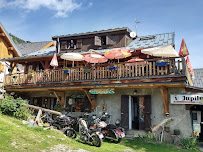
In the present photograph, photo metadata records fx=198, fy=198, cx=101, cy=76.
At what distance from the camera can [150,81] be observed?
10617 mm

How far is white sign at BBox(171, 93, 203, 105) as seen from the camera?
33.2ft

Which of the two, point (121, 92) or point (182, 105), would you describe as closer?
point (182, 105)

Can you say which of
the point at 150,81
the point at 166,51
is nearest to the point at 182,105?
the point at 150,81

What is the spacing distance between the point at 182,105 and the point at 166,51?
10.6 feet

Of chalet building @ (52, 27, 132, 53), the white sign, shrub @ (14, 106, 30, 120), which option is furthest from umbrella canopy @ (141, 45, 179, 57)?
shrub @ (14, 106, 30, 120)

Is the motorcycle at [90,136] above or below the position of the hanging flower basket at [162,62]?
below

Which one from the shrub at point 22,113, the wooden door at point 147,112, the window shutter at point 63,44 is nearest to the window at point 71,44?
the window shutter at point 63,44

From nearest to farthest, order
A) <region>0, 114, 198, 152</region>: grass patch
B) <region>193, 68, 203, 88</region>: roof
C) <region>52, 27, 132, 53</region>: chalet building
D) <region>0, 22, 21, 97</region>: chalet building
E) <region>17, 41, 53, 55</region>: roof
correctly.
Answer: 1. <region>0, 114, 198, 152</region>: grass patch
2. <region>52, 27, 132, 53</region>: chalet building
3. <region>193, 68, 203, 88</region>: roof
4. <region>0, 22, 21, 97</region>: chalet building
5. <region>17, 41, 53, 55</region>: roof

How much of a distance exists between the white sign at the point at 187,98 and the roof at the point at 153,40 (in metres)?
4.81

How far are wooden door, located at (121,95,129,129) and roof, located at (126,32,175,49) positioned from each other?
4196 mm

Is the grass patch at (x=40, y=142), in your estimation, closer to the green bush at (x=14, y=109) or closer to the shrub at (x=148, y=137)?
the shrub at (x=148, y=137)

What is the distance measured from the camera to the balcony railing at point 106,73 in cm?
1023

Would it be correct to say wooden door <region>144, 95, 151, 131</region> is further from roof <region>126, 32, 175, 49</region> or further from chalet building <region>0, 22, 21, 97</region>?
chalet building <region>0, 22, 21, 97</region>

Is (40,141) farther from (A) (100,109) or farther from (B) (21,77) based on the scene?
(B) (21,77)
